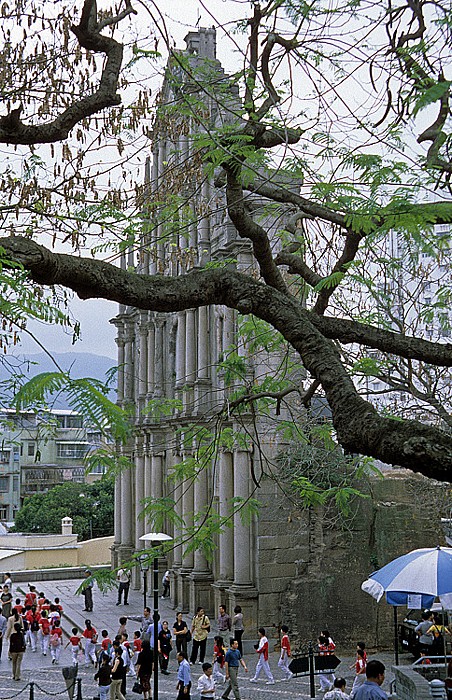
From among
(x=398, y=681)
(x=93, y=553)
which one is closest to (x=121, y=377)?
(x=93, y=553)

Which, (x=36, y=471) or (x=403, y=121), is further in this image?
(x=36, y=471)

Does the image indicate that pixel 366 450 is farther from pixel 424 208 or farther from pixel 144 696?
pixel 144 696

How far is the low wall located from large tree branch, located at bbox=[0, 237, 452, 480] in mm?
7266

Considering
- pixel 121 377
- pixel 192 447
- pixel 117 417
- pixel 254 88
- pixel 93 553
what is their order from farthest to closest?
pixel 93 553
pixel 121 377
pixel 192 447
pixel 254 88
pixel 117 417

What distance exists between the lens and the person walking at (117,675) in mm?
16344

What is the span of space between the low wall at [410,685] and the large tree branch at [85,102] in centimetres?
886

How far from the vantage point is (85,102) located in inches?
298

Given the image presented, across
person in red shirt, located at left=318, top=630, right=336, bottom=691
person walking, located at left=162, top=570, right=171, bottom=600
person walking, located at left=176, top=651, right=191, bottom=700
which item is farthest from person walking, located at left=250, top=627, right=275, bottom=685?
person walking, located at left=162, top=570, right=171, bottom=600

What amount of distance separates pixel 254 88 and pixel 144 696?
39.8ft

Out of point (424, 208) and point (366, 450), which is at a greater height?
point (424, 208)

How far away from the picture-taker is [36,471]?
74.0 m

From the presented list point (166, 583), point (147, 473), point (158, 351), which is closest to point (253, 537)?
point (166, 583)

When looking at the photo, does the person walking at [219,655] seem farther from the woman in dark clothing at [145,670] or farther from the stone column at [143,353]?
the stone column at [143,353]

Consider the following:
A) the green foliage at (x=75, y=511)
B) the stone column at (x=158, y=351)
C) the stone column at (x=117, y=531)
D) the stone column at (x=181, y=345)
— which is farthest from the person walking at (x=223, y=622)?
the green foliage at (x=75, y=511)
